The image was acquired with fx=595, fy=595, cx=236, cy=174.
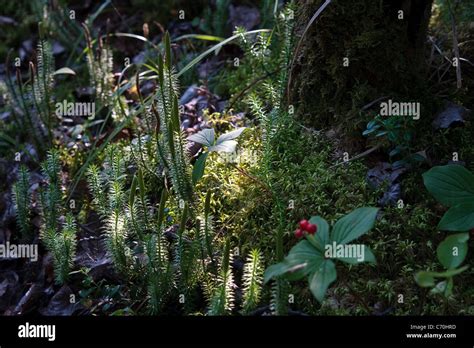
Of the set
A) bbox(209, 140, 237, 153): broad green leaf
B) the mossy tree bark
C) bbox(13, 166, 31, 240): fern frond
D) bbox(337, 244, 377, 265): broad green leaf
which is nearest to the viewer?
bbox(337, 244, 377, 265): broad green leaf

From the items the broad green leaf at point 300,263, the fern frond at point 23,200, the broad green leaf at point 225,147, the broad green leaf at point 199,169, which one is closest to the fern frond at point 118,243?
the broad green leaf at point 199,169

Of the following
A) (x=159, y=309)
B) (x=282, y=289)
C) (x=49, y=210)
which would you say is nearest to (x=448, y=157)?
(x=282, y=289)

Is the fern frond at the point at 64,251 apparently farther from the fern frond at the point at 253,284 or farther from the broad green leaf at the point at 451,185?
the broad green leaf at the point at 451,185

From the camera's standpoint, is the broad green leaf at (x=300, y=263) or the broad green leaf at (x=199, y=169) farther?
the broad green leaf at (x=199, y=169)

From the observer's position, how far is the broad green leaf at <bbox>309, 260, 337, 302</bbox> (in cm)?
187

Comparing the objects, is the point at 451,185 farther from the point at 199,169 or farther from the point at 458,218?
the point at 199,169

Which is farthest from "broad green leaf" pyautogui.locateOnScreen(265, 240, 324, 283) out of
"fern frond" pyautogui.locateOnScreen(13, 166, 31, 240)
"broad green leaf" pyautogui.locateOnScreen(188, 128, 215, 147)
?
"fern frond" pyautogui.locateOnScreen(13, 166, 31, 240)

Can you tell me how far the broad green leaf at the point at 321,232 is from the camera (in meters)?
2.01

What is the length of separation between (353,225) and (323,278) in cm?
22

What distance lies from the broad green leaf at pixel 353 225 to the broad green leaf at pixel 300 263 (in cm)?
9

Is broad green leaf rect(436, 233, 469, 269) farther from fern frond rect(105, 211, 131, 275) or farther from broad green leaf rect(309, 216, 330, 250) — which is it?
fern frond rect(105, 211, 131, 275)

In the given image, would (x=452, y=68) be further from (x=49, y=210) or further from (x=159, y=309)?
(x=49, y=210)

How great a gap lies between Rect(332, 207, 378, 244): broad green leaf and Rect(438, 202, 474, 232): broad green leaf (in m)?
0.39

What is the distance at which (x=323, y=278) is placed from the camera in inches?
75.0
